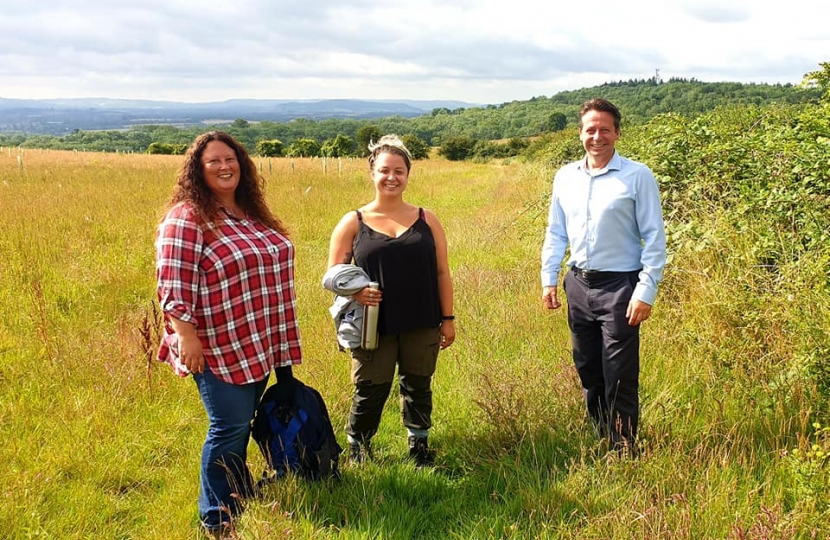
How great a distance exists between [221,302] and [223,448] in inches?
27.0

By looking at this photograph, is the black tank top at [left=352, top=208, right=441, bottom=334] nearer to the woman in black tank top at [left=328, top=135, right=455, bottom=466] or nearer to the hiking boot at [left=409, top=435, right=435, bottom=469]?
the woman in black tank top at [left=328, top=135, right=455, bottom=466]

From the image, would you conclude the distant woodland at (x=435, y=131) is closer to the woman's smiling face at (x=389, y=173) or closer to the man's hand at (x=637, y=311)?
the man's hand at (x=637, y=311)

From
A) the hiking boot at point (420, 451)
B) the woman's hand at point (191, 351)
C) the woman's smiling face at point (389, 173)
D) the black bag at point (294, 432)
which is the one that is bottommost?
the hiking boot at point (420, 451)

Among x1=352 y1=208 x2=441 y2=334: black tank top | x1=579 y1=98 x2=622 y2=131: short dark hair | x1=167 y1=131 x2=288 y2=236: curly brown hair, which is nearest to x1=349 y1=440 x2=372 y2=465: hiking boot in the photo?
x1=352 y1=208 x2=441 y2=334: black tank top

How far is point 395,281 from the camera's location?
2.69 metres

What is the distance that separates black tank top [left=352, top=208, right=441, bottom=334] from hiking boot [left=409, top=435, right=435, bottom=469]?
2.33 ft

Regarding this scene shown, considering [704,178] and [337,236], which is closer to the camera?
[337,236]

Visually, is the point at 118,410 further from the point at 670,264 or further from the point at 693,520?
the point at 670,264

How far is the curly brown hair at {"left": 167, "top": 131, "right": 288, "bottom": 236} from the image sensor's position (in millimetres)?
2320

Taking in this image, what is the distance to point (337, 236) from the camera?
8.99 feet

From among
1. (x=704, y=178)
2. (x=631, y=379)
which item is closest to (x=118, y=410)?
(x=631, y=379)

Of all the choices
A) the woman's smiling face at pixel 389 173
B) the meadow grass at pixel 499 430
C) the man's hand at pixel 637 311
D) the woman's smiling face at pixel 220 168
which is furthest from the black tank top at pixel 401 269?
the man's hand at pixel 637 311

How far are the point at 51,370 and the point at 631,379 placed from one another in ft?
12.8

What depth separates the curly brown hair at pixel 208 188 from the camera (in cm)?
232
